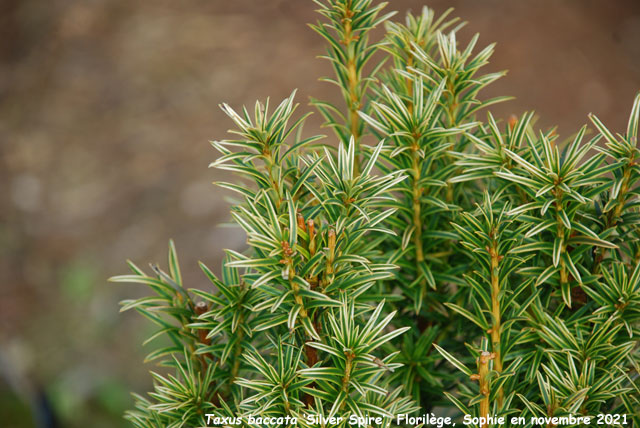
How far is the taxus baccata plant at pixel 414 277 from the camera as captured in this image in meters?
0.77

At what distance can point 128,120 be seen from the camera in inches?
157

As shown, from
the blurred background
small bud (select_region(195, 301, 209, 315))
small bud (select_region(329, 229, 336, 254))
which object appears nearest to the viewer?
small bud (select_region(329, 229, 336, 254))

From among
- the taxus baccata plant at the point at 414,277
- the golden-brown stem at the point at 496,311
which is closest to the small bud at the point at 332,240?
the taxus baccata plant at the point at 414,277

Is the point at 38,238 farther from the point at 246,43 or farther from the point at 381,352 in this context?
the point at 381,352

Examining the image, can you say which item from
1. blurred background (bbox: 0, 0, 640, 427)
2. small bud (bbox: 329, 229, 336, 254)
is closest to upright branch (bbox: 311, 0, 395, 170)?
small bud (bbox: 329, 229, 336, 254)

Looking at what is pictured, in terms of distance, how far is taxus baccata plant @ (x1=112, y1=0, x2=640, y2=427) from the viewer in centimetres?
77

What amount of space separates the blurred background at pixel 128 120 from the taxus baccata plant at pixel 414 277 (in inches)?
86.3

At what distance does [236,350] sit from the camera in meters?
0.91

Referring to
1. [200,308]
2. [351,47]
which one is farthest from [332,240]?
[351,47]

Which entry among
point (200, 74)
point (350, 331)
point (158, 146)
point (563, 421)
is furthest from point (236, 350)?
point (200, 74)

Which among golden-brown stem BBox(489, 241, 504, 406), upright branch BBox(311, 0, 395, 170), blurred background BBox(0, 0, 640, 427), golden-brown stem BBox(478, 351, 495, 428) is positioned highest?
blurred background BBox(0, 0, 640, 427)

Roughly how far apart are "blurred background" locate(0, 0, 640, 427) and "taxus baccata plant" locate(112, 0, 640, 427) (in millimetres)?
2191

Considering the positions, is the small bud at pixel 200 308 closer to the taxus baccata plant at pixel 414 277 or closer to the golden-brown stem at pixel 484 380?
the taxus baccata plant at pixel 414 277

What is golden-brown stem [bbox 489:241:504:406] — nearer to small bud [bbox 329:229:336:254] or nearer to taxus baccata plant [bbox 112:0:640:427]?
taxus baccata plant [bbox 112:0:640:427]
